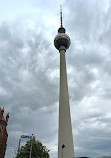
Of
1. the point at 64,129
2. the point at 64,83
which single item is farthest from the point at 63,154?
the point at 64,83

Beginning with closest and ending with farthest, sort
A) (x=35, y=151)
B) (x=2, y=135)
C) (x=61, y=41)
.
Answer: (x=35, y=151) → (x=2, y=135) → (x=61, y=41)

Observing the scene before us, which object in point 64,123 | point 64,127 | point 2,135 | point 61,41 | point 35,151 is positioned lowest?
Result: point 35,151

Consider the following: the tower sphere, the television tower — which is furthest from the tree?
the tower sphere

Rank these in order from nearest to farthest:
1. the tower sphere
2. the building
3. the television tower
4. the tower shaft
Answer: the tower shaft, the television tower, the building, the tower sphere

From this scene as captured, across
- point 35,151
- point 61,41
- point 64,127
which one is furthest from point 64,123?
point 61,41

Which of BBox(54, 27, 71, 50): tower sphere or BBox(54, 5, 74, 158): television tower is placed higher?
BBox(54, 27, 71, 50): tower sphere

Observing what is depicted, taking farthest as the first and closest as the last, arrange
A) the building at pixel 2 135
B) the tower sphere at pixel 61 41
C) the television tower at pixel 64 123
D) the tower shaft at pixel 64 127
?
the tower sphere at pixel 61 41
the building at pixel 2 135
the television tower at pixel 64 123
the tower shaft at pixel 64 127

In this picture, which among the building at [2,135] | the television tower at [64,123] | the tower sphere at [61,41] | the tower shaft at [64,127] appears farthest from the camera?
the tower sphere at [61,41]

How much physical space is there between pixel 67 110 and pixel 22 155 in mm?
22686

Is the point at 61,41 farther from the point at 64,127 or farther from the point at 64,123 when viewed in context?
the point at 64,127

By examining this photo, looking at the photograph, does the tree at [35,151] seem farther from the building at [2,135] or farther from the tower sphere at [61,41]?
the tower sphere at [61,41]

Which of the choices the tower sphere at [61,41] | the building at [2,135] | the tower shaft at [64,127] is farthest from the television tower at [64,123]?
the building at [2,135]

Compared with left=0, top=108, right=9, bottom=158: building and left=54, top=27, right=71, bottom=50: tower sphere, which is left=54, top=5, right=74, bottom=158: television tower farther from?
left=0, top=108, right=9, bottom=158: building

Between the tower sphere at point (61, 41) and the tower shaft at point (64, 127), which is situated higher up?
the tower sphere at point (61, 41)
